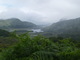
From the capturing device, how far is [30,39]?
3152 mm

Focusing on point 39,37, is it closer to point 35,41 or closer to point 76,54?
point 35,41

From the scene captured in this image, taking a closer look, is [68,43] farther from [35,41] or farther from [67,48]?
[35,41]

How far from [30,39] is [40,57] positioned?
0.45 metres

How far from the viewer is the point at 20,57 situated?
3.03 meters

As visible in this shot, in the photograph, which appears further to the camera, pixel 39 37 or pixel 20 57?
pixel 39 37

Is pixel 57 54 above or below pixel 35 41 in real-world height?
below

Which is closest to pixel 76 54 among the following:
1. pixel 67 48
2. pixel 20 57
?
pixel 67 48

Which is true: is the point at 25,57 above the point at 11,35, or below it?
below

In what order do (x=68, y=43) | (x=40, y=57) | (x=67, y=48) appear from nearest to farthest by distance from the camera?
(x=40, y=57) < (x=67, y=48) < (x=68, y=43)

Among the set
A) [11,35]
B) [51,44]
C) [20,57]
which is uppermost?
[11,35]

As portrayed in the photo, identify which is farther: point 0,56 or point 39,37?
point 39,37

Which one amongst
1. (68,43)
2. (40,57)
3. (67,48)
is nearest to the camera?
(40,57)

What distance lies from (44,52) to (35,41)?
0.35 m

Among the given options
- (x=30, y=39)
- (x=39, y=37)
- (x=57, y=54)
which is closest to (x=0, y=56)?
(x=30, y=39)
